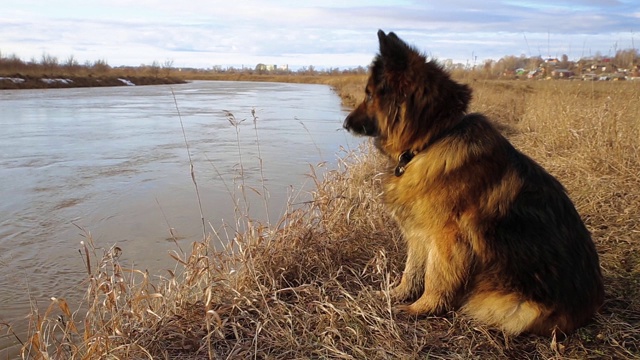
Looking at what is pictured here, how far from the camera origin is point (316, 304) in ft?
9.71

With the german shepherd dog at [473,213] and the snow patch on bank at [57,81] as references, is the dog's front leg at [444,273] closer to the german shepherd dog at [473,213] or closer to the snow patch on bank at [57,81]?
the german shepherd dog at [473,213]

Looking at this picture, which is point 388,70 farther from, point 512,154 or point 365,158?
point 365,158

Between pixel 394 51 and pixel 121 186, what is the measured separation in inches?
242

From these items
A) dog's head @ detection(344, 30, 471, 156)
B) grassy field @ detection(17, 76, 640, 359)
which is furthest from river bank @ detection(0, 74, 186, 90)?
dog's head @ detection(344, 30, 471, 156)

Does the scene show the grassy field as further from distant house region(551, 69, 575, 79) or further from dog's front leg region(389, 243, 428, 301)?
distant house region(551, 69, 575, 79)

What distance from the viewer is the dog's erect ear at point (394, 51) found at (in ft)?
8.57

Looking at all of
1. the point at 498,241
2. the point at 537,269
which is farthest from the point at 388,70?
the point at 537,269

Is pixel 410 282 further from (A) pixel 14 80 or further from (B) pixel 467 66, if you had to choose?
(A) pixel 14 80

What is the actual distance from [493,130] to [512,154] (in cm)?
19

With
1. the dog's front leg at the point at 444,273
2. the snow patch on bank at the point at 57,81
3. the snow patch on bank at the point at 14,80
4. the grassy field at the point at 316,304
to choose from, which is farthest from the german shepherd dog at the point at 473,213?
the snow patch on bank at the point at 57,81

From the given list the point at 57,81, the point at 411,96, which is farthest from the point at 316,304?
A: the point at 57,81

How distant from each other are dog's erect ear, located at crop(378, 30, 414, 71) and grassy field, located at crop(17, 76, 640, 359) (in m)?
1.33

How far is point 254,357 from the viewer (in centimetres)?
250

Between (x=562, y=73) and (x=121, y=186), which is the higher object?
(x=562, y=73)
